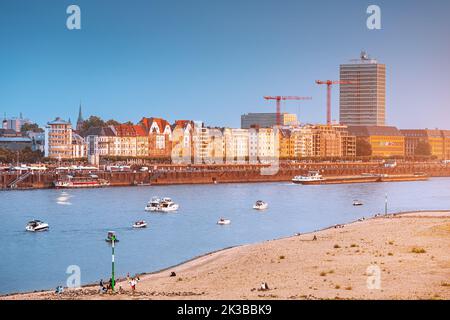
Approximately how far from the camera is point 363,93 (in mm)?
149500

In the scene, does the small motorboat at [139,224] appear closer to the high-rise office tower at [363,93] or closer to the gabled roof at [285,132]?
the gabled roof at [285,132]

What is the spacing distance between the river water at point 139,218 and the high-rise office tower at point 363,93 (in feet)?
286

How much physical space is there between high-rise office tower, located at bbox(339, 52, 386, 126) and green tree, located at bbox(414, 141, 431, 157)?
15394 mm

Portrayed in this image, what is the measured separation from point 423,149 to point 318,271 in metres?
117

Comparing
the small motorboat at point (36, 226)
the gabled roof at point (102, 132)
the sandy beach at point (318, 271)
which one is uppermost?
the gabled roof at point (102, 132)

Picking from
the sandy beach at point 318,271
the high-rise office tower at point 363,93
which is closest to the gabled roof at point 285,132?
the high-rise office tower at point 363,93

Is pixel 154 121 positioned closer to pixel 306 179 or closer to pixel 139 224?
pixel 306 179

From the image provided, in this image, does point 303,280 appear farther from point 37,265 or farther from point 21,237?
point 21,237

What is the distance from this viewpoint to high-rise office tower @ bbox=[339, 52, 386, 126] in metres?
148

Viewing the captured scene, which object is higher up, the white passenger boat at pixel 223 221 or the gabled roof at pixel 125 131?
the gabled roof at pixel 125 131

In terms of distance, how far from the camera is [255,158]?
4043 inches

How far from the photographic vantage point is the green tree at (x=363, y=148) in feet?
401

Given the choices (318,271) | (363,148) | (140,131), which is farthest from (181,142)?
(318,271)

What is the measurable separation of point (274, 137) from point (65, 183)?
155 ft
